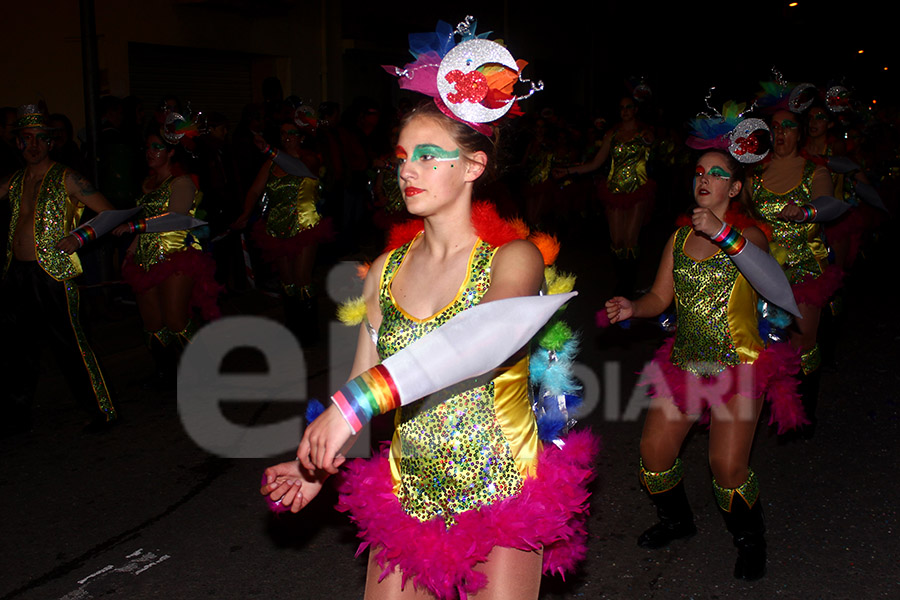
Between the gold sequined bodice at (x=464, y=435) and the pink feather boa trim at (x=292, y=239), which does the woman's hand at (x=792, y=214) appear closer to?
the gold sequined bodice at (x=464, y=435)

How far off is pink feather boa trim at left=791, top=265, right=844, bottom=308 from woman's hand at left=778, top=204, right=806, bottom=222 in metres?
0.49

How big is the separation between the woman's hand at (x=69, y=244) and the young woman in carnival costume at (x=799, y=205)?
14.2 feet

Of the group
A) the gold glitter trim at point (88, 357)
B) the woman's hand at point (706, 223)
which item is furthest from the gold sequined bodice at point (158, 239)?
the woman's hand at point (706, 223)

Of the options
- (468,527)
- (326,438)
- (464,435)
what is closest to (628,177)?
(464,435)

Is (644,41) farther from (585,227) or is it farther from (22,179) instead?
(22,179)

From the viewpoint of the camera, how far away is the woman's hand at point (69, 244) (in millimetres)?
5609

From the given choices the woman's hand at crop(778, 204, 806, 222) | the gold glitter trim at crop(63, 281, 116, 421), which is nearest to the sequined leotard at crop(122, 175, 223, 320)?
the gold glitter trim at crop(63, 281, 116, 421)

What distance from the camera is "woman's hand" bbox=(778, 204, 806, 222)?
213 inches

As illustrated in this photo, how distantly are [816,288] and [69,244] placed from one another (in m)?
4.73

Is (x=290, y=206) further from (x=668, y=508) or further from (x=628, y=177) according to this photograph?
(x=668, y=508)

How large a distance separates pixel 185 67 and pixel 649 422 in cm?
1179

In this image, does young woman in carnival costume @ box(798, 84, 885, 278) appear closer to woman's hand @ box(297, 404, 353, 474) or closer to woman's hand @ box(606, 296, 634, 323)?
woman's hand @ box(606, 296, 634, 323)

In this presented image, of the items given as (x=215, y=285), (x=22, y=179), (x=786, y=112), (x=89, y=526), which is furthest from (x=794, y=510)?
(x=22, y=179)

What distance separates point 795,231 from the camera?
5.89 meters
